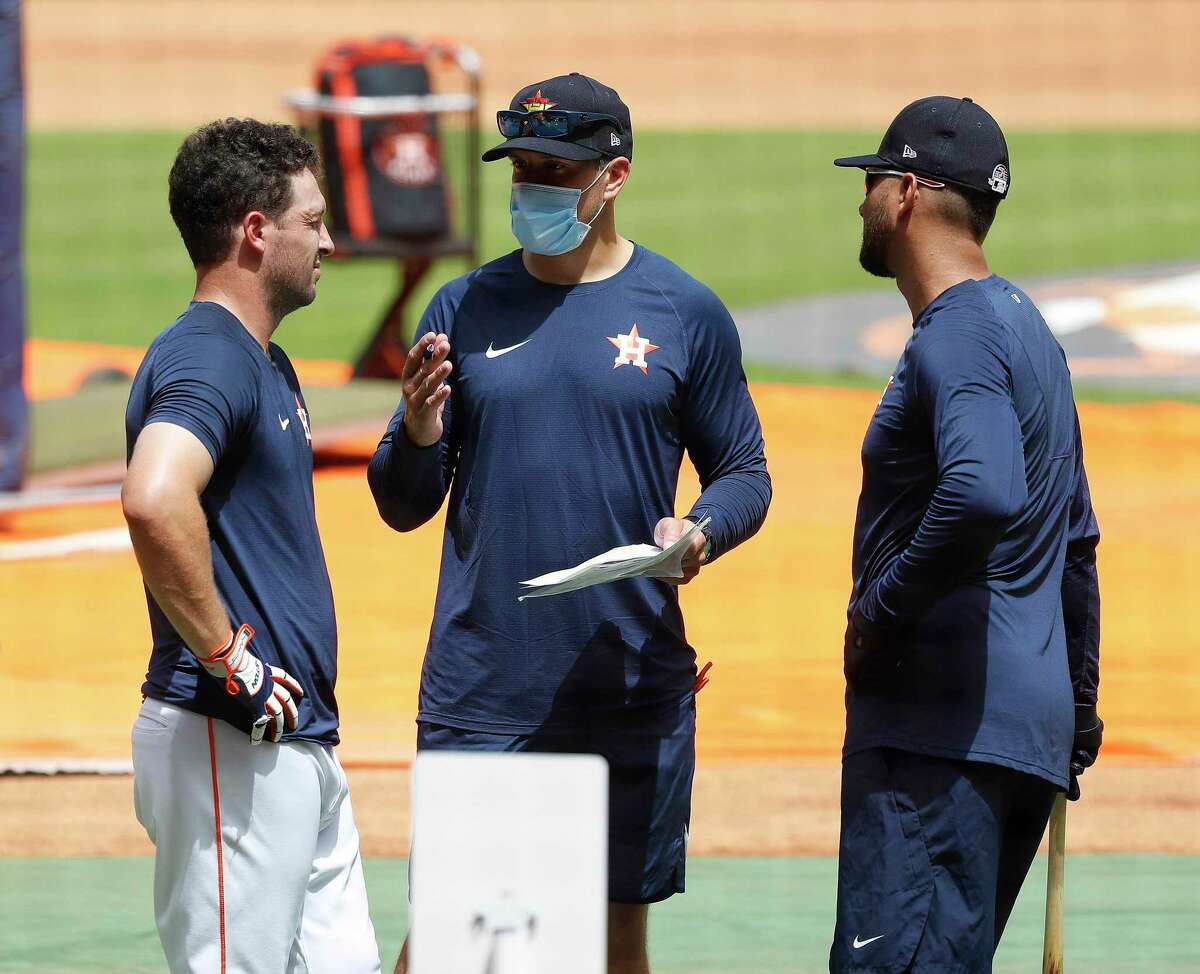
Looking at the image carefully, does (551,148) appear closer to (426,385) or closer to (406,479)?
(426,385)

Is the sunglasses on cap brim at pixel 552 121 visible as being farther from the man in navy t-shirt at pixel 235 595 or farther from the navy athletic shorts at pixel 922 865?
the navy athletic shorts at pixel 922 865

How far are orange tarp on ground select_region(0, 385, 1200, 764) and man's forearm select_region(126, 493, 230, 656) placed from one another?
2.88m

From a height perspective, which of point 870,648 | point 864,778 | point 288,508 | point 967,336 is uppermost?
point 967,336

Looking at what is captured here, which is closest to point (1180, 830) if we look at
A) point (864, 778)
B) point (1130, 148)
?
point (864, 778)

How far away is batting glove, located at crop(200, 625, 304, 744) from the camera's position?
135 inches

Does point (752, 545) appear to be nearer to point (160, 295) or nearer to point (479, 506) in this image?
point (479, 506)

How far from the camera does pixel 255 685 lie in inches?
136

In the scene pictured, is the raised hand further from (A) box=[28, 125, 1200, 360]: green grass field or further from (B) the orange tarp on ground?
(A) box=[28, 125, 1200, 360]: green grass field

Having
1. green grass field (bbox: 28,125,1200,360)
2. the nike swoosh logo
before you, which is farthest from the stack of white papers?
green grass field (bbox: 28,125,1200,360)

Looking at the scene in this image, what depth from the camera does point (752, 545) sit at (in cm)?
960

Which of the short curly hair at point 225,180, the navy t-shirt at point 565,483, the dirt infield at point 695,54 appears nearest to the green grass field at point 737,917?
the navy t-shirt at point 565,483

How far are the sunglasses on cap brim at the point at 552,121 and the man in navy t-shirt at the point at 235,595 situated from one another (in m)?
0.50

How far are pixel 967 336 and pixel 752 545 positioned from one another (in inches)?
238

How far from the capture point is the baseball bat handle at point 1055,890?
3980mm
